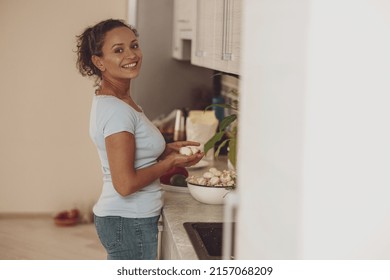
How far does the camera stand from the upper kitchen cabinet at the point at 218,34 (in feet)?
6.90

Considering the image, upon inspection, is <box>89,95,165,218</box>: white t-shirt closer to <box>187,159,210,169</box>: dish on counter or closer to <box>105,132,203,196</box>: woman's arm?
<box>105,132,203,196</box>: woman's arm

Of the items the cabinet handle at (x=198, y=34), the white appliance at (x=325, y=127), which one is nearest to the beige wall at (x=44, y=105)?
the cabinet handle at (x=198, y=34)

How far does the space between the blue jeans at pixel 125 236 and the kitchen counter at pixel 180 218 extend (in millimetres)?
66

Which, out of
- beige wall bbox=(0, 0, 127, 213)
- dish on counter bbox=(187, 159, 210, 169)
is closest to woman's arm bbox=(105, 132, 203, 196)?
dish on counter bbox=(187, 159, 210, 169)

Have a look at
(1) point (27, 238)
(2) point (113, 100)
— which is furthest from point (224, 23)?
(1) point (27, 238)

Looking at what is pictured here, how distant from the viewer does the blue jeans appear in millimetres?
1925

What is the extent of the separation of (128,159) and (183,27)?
166 cm

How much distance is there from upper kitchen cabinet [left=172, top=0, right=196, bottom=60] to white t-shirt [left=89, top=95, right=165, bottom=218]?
116 centimetres

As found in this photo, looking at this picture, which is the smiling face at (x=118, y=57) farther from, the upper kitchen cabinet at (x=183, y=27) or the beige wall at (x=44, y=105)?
the beige wall at (x=44, y=105)

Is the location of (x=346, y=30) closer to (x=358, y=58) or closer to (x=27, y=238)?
(x=358, y=58)

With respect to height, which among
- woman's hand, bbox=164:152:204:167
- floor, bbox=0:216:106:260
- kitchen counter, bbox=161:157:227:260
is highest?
woman's hand, bbox=164:152:204:167

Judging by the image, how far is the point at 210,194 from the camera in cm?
211

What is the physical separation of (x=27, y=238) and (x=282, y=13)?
10.8 ft

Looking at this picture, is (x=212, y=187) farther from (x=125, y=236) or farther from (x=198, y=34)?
(x=198, y=34)
